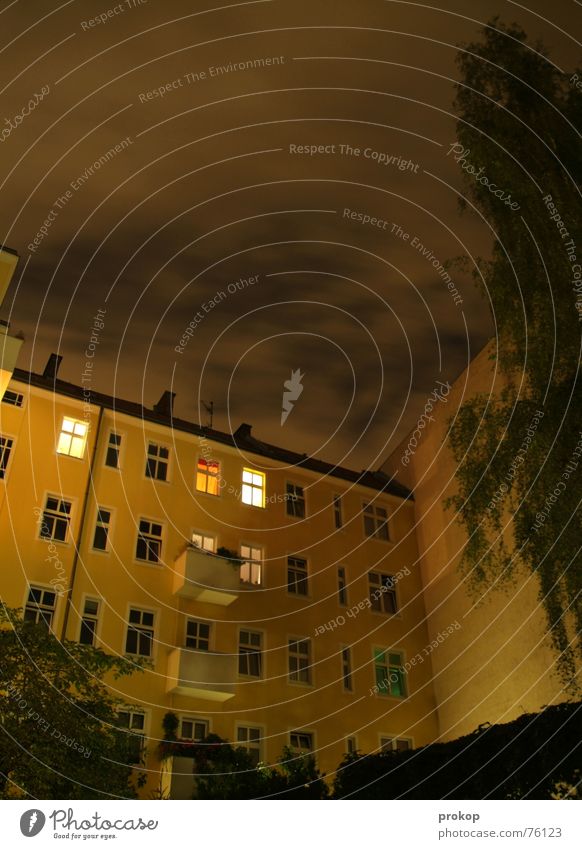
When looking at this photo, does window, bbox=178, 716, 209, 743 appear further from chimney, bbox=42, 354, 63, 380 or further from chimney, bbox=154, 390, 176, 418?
chimney, bbox=42, 354, 63, 380

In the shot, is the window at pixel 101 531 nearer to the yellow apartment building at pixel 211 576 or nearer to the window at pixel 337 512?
the yellow apartment building at pixel 211 576

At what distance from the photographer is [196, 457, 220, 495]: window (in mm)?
24980

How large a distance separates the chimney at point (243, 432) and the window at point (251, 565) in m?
4.80

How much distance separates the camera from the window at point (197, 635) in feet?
72.6

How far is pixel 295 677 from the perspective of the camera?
23469 mm

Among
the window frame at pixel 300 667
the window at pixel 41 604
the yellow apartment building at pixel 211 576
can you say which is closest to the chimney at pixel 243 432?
the yellow apartment building at pixel 211 576

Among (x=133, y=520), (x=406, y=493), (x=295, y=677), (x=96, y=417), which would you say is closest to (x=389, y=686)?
(x=295, y=677)

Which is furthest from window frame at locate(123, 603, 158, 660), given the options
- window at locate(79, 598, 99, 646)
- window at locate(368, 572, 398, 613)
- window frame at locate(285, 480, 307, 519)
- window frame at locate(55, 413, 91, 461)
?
window at locate(368, 572, 398, 613)

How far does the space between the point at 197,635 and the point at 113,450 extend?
20.1ft

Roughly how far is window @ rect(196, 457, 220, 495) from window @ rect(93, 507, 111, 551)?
355cm

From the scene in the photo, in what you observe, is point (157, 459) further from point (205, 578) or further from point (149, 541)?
point (205, 578)

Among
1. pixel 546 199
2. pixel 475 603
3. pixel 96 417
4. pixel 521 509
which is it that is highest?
pixel 96 417

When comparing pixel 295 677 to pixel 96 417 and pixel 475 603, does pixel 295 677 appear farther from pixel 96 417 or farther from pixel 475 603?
pixel 96 417
